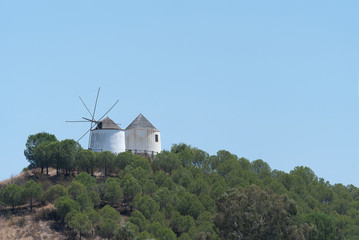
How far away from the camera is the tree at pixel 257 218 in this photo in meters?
61.3

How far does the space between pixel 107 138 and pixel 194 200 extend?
21.3 meters

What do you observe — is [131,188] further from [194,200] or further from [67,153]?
[67,153]

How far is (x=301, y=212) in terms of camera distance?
82.7m

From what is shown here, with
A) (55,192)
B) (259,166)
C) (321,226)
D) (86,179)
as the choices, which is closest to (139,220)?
(55,192)

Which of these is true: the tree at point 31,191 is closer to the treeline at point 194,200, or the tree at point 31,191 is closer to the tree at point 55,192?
the treeline at point 194,200

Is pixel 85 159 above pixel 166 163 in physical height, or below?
above

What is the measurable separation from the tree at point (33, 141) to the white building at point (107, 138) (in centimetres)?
579

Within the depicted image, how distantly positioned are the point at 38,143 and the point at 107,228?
2563 cm

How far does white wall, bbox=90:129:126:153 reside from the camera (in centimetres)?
9225

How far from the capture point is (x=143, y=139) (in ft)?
327

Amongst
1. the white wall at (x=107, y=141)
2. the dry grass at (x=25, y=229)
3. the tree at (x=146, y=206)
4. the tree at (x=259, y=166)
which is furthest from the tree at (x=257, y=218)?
the tree at (x=259, y=166)

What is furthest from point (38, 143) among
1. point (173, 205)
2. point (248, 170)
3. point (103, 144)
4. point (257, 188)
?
point (257, 188)

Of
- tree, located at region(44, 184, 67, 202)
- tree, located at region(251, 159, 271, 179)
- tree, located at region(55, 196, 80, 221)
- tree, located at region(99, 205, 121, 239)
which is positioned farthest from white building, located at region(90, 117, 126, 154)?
tree, located at region(55, 196, 80, 221)

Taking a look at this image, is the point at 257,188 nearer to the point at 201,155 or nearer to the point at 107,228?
the point at 107,228
